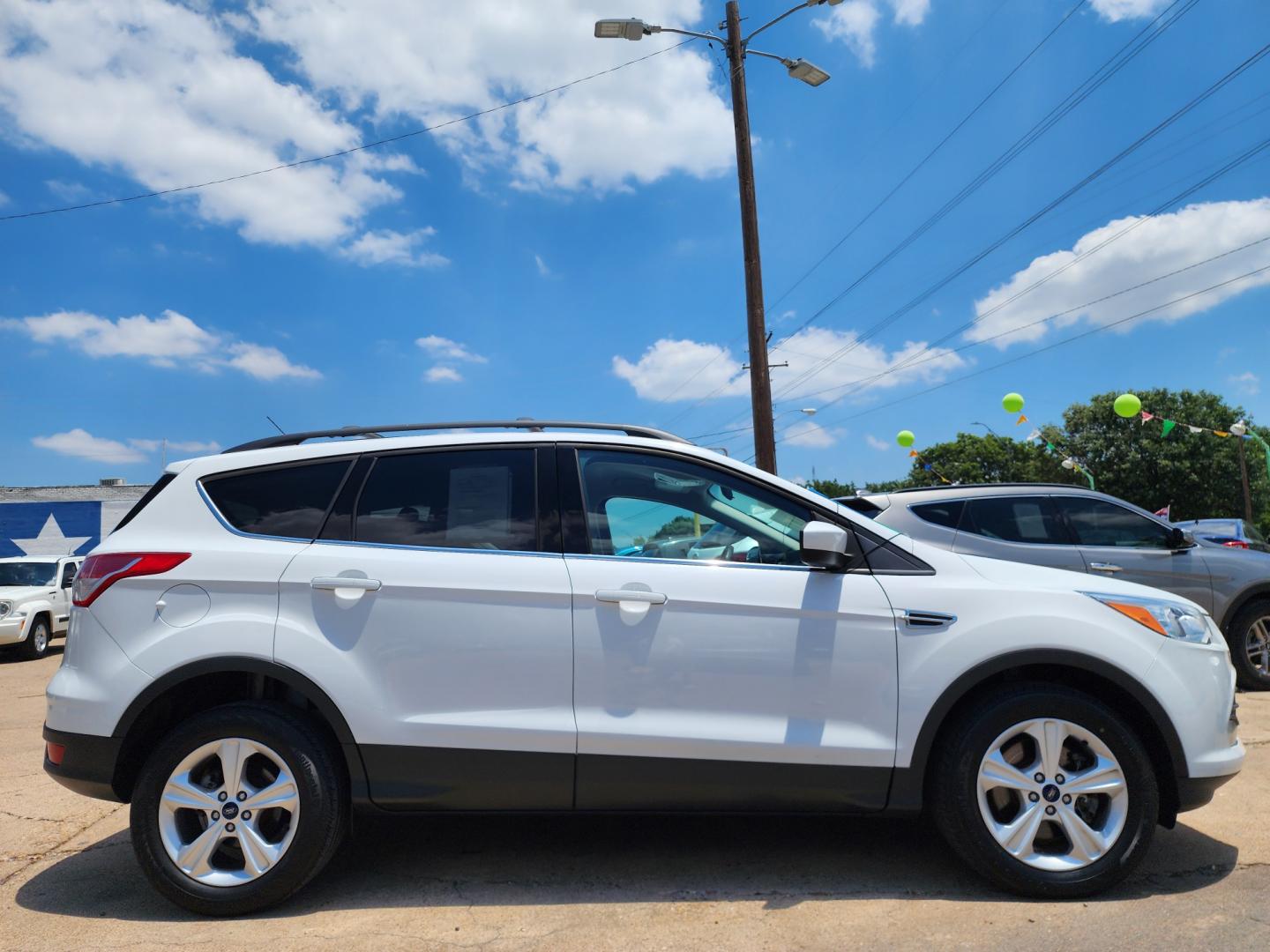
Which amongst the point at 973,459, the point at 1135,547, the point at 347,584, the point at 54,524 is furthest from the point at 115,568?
the point at 973,459

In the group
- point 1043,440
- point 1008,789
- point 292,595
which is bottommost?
point 1008,789

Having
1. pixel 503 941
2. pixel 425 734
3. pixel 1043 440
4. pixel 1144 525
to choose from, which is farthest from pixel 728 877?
pixel 1043 440

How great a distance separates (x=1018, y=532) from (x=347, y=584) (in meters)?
6.25

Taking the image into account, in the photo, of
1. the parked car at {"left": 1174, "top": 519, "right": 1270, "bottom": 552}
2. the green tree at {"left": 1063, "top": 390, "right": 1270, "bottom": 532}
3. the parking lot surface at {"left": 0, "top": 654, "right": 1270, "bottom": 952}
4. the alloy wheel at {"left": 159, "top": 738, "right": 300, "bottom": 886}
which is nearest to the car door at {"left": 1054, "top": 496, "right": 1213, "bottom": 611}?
the parking lot surface at {"left": 0, "top": 654, "right": 1270, "bottom": 952}

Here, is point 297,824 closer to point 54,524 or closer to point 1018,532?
point 1018,532

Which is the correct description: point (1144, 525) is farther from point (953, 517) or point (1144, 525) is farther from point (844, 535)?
point (844, 535)

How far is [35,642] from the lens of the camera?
45.9 feet

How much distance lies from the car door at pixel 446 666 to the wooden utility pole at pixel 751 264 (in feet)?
27.2

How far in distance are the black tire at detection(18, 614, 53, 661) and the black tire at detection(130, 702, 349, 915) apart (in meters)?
12.8

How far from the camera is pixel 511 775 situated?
335 centimetres

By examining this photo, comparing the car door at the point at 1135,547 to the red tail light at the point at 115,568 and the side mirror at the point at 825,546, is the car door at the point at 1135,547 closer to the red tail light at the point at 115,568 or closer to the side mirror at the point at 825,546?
the side mirror at the point at 825,546

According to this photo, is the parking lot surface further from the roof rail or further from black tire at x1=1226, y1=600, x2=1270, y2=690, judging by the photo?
black tire at x1=1226, y1=600, x2=1270, y2=690

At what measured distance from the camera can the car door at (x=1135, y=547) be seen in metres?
7.87

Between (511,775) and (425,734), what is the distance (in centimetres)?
35
